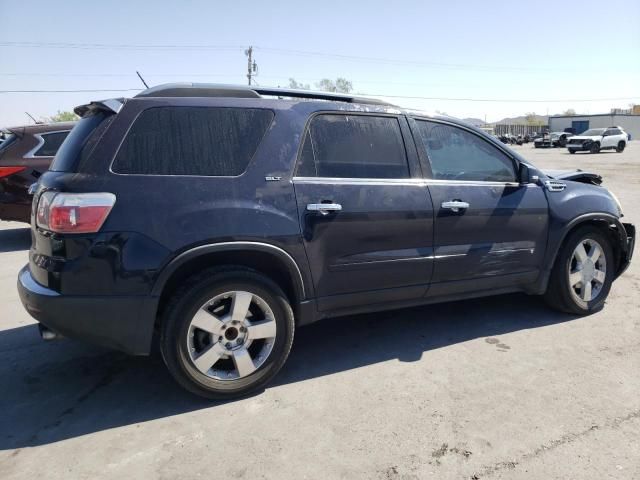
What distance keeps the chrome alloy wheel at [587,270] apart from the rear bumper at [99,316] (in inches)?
140

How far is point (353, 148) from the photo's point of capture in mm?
3402

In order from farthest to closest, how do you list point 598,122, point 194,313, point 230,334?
point 598,122 < point 230,334 < point 194,313

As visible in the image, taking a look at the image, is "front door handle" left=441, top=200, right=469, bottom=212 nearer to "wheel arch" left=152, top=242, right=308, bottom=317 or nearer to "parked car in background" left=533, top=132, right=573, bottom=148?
"wheel arch" left=152, top=242, right=308, bottom=317

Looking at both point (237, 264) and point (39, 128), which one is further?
point (39, 128)

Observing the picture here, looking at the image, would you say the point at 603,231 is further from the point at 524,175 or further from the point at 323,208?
the point at 323,208

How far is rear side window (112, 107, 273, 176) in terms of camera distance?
2.83 m

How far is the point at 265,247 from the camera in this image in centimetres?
298

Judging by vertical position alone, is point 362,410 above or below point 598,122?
below

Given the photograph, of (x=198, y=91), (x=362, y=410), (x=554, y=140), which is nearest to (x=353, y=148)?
(x=198, y=91)

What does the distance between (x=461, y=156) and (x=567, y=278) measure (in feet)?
4.91

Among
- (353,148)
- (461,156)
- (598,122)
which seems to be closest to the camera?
(353,148)

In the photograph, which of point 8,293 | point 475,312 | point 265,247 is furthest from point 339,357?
point 8,293

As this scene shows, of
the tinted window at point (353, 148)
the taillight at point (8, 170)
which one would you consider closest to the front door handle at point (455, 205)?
the tinted window at point (353, 148)

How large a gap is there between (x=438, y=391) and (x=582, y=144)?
35.8m
